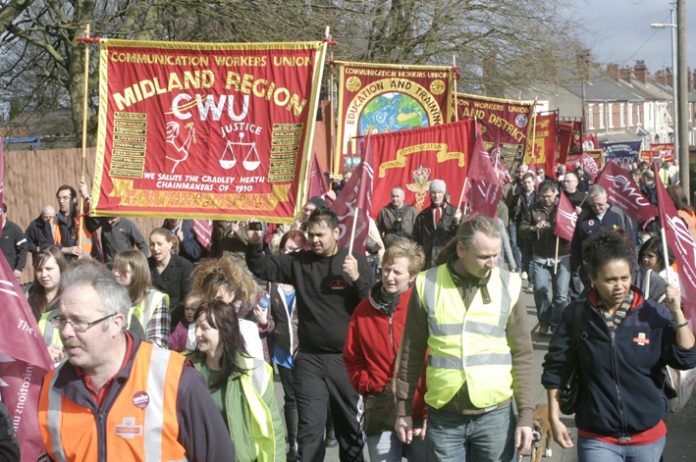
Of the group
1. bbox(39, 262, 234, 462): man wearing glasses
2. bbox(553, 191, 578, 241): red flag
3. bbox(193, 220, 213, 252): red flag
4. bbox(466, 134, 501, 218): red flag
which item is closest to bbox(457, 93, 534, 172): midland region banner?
bbox(553, 191, 578, 241): red flag

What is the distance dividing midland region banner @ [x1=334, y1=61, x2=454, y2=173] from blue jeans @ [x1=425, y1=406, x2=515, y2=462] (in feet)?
27.9

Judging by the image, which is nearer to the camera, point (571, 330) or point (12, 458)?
point (12, 458)

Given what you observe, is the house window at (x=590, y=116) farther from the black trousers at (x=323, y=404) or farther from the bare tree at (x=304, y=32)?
the black trousers at (x=323, y=404)

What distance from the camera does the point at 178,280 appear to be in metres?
7.26

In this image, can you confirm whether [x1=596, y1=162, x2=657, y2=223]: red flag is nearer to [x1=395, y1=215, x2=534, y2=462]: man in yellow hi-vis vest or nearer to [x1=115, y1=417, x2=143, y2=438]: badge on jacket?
[x1=395, y1=215, x2=534, y2=462]: man in yellow hi-vis vest

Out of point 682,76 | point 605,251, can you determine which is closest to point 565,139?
point 682,76

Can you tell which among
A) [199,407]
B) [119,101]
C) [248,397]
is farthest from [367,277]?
[199,407]

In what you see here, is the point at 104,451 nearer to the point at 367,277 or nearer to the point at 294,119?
the point at 367,277

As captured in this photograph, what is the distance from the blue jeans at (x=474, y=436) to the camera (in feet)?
15.2

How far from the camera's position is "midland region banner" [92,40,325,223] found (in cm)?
745

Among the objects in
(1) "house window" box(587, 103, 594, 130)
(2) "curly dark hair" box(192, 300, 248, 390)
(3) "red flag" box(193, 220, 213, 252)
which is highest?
(1) "house window" box(587, 103, 594, 130)

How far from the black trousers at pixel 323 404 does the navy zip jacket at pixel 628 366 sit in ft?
6.44

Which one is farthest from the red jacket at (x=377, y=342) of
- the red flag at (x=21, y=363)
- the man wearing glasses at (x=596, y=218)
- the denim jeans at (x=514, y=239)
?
the denim jeans at (x=514, y=239)

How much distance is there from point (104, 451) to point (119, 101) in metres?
5.02
